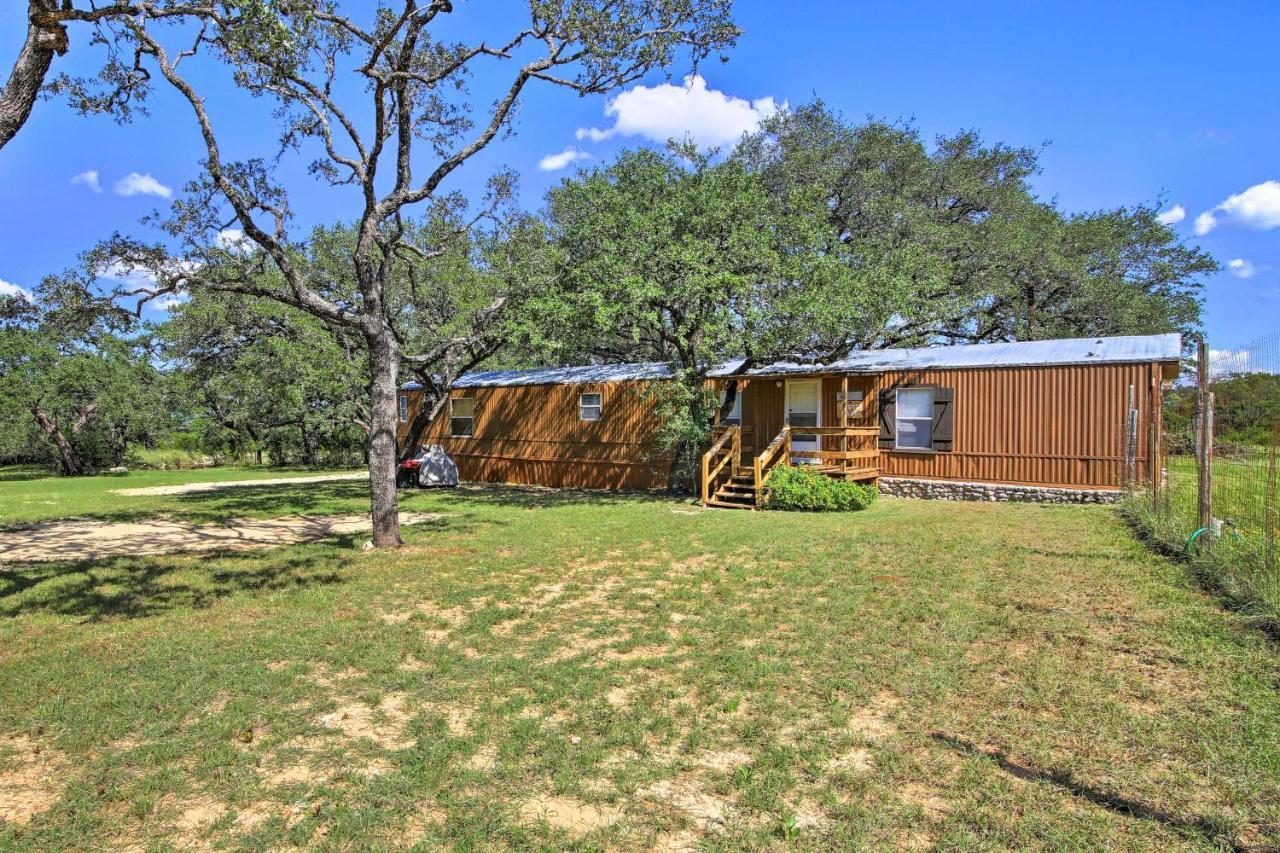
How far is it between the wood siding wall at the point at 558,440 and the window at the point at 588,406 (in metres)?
0.12

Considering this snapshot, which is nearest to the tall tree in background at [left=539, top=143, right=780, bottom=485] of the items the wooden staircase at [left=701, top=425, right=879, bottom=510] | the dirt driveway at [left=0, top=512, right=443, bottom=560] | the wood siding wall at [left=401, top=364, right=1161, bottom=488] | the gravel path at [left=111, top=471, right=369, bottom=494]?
the wooden staircase at [left=701, top=425, right=879, bottom=510]

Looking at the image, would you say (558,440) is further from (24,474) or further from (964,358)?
(24,474)

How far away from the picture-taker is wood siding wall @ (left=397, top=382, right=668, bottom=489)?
16422 millimetres

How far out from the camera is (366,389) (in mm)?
18594

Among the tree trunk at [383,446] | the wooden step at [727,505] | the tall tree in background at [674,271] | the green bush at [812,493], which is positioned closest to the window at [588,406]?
the tall tree in background at [674,271]

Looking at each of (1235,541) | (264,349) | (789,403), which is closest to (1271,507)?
(1235,541)

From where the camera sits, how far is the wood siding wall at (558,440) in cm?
1642

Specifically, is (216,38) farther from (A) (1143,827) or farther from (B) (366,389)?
(B) (366,389)

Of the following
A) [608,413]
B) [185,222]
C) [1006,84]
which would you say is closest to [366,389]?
[608,413]

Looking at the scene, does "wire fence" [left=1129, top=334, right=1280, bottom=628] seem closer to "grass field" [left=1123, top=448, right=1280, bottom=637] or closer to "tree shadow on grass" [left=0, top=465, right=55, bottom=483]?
"grass field" [left=1123, top=448, right=1280, bottom=637]

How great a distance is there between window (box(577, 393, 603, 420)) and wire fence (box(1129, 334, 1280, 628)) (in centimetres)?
1139

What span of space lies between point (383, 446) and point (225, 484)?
43.6 feet

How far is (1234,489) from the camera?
28.8 feet

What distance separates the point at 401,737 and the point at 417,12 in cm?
822
